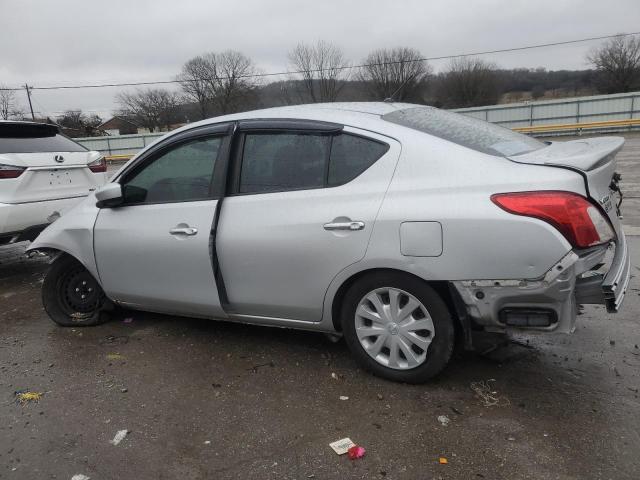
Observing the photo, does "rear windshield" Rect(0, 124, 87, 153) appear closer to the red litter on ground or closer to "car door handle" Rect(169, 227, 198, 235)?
"car door handle" Rect(169, 227, 198, 235)

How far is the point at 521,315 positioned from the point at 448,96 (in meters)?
51.2

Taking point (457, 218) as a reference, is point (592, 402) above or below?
below

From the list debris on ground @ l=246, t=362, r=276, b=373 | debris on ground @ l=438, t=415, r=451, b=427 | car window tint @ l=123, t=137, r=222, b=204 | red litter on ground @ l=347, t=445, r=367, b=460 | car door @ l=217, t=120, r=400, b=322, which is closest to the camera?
red litter on ground @ l=347, t=445, r=367, b=460

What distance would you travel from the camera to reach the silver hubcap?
2945 mm

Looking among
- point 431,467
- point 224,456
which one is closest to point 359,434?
point 431,467

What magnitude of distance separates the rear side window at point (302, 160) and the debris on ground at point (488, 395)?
56.1 inches

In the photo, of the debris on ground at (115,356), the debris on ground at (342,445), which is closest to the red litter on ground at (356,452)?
the debris on ground at (342,445)

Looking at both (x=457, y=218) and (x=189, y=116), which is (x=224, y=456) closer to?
(x=457, y=218)

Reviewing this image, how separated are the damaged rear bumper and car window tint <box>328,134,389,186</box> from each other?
0.86 meters

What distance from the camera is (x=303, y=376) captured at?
3.34m

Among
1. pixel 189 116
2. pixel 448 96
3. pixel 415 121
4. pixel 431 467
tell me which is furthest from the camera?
pixel 448 96

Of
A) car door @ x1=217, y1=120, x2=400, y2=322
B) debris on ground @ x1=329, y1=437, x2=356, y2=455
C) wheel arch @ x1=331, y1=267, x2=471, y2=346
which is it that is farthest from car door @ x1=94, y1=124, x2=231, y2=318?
debris on ground @ x1=329, y1=437, x2=356, y2=455

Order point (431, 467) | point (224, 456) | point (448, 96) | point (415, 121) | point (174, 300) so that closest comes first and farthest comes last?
point (431, 467) < point (224, 456) < point (415, 121) < point (174, 300) < point (448, 96)

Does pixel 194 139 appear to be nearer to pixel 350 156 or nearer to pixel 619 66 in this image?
pixel 350 156
